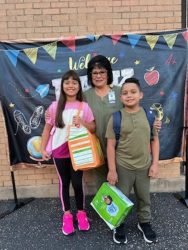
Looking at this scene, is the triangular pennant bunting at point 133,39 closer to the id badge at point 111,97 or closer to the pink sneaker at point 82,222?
the id badge at point 111,97

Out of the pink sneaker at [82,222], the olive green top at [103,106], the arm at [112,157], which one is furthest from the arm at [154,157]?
the pink sneaker at [82,222]

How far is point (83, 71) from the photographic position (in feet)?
13.1

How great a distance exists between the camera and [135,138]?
3168 millimetres

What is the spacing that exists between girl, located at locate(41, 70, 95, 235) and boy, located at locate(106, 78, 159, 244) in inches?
14.0

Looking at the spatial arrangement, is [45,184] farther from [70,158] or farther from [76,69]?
[76,69]

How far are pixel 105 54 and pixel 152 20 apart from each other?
720mm

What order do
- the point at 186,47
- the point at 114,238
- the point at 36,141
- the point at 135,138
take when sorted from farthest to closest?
the point at 36,141
the point at 186,47
the point at 114,238
the point at 135,138

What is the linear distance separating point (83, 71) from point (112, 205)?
1.55 m

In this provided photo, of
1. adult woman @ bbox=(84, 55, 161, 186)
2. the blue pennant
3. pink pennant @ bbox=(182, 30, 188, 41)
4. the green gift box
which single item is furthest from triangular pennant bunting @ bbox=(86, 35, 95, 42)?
the green gift box

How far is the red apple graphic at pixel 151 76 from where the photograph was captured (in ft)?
13.1

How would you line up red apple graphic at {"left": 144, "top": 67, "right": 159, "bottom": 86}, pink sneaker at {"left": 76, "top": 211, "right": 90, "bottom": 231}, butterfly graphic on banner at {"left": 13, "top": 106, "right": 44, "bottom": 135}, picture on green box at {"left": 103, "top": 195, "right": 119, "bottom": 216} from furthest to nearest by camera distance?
butterfly graphic on banner at {"left": 13, "top": 106, "right": 44, "bottom": 135} < red apple graphic at {"left": 144, "top": 67, "right": 159, "bottom": 86} < pink sneaker at {"left": 76, "top": 211, "right": 90, "bottom": 231} < picture on green box at {"left": 103, "top": 195, "right": 119, "bottom": 216}

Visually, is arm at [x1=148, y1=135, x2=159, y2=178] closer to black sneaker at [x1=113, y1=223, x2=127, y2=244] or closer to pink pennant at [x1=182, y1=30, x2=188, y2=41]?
black sneaker at [x1=113, y1=223, x2=127, y2=244]

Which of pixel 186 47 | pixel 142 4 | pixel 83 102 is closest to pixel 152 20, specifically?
pixel 142 4

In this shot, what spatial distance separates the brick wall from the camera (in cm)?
408
